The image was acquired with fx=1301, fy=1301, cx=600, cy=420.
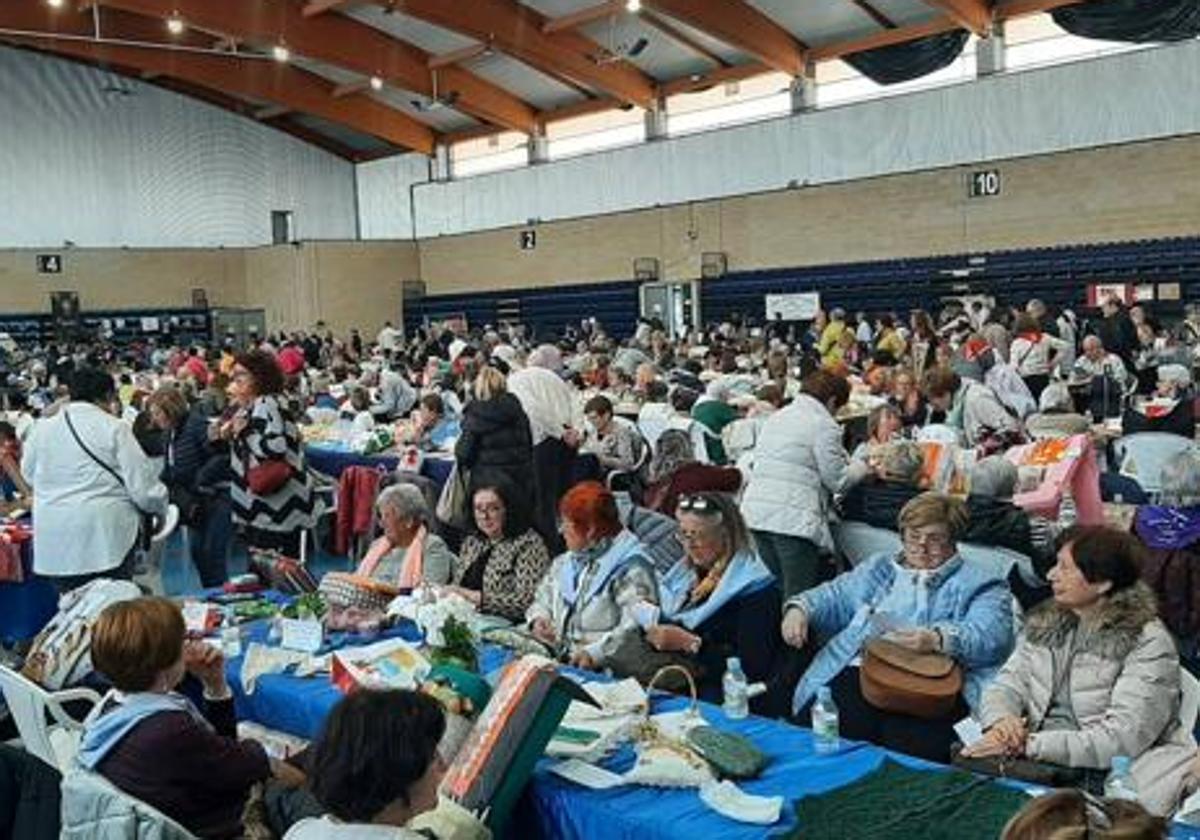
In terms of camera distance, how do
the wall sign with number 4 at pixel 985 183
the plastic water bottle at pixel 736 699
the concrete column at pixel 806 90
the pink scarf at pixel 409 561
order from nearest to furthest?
the plastic water bottle at pixel 736 699 < the pink scarf at pixel 409 561 < the wall sign with number 4 at pixel 985 183 < the concrete column at pixel 806 90

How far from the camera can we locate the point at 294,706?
3.73m

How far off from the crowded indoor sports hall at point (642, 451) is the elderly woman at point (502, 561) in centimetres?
2

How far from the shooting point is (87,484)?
17.0 ft

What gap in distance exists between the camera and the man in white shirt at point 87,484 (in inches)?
203

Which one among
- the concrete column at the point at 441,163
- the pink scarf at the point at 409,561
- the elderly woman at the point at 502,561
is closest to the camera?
the elderly woman at the point at 502,561

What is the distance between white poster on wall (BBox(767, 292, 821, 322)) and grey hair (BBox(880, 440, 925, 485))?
494 inches

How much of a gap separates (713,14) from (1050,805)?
1631 cm

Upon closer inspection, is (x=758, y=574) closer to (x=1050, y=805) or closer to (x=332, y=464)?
(x=1050, y=805)

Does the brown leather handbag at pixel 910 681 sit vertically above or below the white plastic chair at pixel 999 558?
below

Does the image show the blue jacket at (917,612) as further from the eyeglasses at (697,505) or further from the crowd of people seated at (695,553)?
the eyeglasses at (697,505)

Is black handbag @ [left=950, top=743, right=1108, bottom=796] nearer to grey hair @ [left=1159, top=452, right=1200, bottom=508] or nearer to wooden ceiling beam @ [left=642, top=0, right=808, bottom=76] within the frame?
Answer: grey hair @ [left=1159, top=452, right=1200, bottom=508]

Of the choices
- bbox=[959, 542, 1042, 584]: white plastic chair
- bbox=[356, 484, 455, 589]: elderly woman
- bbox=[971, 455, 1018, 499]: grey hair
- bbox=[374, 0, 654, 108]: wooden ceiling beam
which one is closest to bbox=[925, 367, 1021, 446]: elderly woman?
bbox=[971, 455, 1018, 499]: grey hair

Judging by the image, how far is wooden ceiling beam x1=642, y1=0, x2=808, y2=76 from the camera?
1673 centimetres

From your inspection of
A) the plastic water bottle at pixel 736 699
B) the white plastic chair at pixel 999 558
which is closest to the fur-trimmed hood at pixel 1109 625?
the plastic water bottle at pixel 736 699
